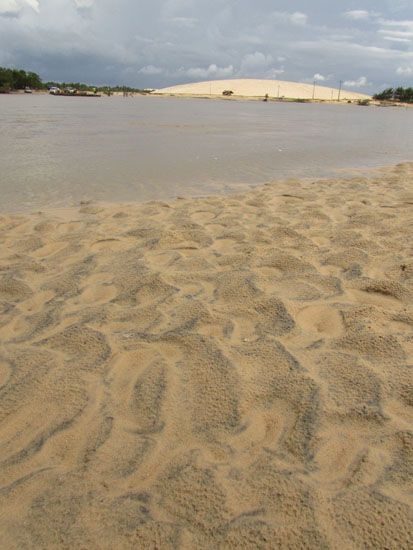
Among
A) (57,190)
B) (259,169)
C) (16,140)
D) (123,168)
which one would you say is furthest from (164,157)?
(16,140)

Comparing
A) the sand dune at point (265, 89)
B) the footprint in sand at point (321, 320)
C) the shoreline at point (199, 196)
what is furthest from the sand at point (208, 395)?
the sand dune at point (265, 89)

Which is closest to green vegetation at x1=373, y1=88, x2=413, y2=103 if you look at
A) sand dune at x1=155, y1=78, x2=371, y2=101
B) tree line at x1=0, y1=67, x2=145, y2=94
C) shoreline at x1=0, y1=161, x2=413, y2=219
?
sand dune at x1=155, y1=78, x2=371, y2=101

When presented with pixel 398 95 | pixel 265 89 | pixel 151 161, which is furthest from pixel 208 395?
pixel 265 89

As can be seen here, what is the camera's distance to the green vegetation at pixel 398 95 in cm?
6631

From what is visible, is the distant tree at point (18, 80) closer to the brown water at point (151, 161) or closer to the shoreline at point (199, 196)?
the brown water at point (151, 161)

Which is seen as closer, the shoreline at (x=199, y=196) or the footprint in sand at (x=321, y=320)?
the footprint in sand at (x=321, y=320)

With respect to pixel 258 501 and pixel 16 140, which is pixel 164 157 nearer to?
pixel 16 140

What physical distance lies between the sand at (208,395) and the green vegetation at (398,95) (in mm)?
75232

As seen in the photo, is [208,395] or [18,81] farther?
[18,81]

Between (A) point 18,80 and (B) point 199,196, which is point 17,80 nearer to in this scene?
(A) point 18,80

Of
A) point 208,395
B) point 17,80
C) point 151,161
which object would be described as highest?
point 17,80

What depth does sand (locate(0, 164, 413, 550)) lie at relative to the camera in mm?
1256

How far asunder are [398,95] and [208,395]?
7940 cm

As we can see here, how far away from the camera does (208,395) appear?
1768mm
